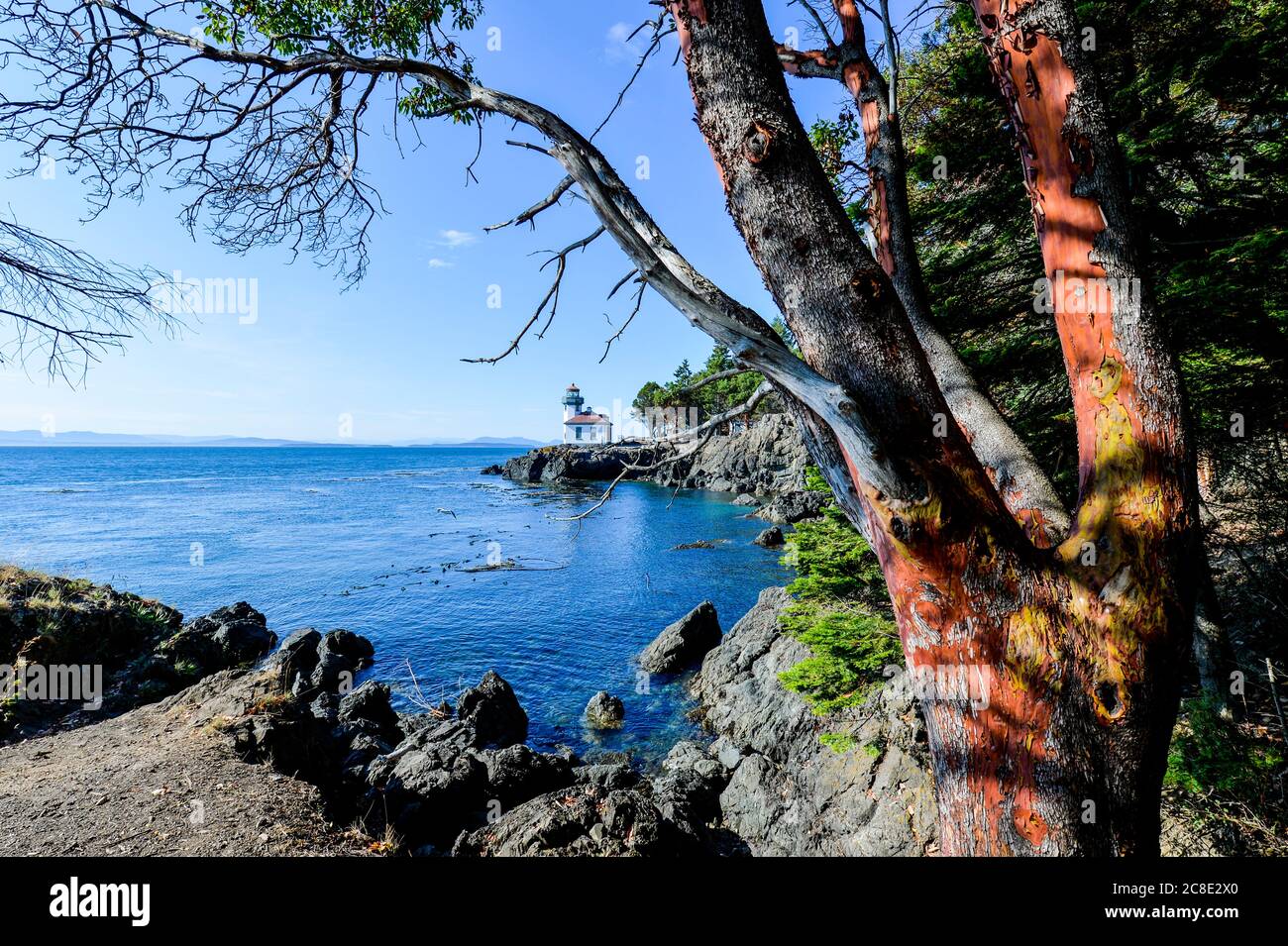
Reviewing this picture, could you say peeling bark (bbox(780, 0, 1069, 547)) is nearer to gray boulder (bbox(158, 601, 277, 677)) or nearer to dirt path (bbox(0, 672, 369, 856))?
dirt path (bbox(0, 672, 369, 856))

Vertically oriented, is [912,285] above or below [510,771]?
above

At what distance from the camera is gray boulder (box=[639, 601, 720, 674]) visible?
54.9 feet

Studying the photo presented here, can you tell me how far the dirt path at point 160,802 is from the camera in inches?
201

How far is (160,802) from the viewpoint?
5.74 meters

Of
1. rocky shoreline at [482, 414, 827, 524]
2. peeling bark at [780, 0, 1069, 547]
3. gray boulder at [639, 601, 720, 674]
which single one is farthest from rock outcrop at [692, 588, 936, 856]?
rocky shoreline at [482, 414, 827, 524]

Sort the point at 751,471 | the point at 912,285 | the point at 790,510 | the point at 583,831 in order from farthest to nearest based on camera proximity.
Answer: the point at 751,471, the point at 790,510, the point at 583,831, the point at 912,285

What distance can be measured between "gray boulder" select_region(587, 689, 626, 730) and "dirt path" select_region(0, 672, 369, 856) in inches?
311

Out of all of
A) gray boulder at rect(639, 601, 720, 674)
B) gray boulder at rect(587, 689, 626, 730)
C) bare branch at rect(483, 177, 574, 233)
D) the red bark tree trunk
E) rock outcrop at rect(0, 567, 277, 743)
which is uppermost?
bare branch at rect(483, 177, 574, 233)

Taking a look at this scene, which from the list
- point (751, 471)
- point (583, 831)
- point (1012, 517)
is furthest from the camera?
point (751, 471)

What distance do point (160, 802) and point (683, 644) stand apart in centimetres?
1309

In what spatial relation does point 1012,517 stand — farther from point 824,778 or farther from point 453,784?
point 453,784

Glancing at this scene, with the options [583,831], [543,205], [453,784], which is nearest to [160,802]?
[453,784]
